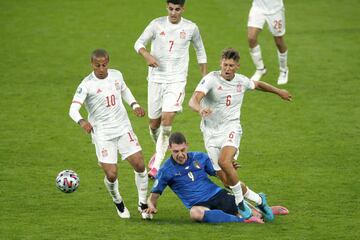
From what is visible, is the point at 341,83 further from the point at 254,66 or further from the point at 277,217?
the point at 277,217

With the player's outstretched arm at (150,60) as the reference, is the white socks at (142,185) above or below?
below

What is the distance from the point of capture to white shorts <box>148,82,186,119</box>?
15266mm

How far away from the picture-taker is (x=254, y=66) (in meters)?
22.0

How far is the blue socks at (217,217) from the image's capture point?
500 inches

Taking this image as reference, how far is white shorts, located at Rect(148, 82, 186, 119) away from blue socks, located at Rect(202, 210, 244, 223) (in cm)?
291

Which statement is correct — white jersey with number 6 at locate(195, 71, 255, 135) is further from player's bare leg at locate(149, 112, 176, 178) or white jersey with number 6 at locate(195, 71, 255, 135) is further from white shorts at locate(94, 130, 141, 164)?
player's bare leg at locate(149, 112, 176, 178)

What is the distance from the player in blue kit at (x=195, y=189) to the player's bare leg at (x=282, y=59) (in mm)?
7503

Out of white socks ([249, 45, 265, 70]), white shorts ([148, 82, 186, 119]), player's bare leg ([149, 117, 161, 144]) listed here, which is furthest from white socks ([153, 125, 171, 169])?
white socks ([249, 45, 265, 70])

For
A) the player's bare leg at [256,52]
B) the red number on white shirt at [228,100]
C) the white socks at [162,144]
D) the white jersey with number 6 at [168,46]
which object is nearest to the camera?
the red number on white shirt at [228,100]

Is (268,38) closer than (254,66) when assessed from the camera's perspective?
No

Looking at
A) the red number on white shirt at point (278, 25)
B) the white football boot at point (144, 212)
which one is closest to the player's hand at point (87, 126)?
the white football boot at point (144, 212)

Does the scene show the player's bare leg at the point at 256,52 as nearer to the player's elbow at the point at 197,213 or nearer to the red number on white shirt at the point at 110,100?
the red number on white shirt at the point at 110,100

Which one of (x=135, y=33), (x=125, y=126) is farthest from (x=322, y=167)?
(x=135, y=33)

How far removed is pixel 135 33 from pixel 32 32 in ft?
9.01
